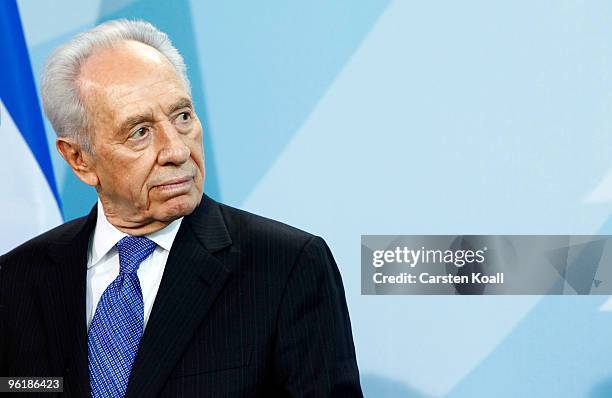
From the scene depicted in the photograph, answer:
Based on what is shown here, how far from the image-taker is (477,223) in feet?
7.34

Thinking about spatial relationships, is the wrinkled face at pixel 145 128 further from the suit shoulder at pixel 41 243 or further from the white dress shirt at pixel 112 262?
the suit shoulder at pixel 41 243

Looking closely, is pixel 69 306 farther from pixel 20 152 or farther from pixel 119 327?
pixel 20 152

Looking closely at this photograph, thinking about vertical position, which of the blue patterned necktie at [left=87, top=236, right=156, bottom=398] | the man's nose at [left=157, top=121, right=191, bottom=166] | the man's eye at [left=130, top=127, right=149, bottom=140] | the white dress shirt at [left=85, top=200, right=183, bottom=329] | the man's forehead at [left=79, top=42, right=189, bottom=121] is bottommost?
the blue patterned necktie at [left=87, top=236, right=156, bottom=398]

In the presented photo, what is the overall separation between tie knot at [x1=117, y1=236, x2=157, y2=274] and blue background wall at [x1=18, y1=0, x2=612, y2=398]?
2.07 ft

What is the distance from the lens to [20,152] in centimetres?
248

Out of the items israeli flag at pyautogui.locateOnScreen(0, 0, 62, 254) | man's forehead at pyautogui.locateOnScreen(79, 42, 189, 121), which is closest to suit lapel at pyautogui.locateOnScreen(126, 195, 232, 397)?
man's forehead at pyautogui.locateOnScreen(79, 42, 189, 121)

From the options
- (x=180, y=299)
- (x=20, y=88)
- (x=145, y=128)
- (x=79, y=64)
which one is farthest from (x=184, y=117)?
(x=20, y=88)

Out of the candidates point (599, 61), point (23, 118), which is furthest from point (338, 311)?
point (23, 118)

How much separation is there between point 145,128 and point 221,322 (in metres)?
0.35

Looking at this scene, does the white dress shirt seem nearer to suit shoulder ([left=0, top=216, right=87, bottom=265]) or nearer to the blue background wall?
suit shoulder ([left=0, top=216, right=87, bottom=265])

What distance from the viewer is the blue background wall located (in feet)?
7.19

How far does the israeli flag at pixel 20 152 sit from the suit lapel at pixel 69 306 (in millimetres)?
700

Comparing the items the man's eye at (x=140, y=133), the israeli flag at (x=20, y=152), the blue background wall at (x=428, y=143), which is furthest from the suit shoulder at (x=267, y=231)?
the israeli flag at (x=20, y=152)

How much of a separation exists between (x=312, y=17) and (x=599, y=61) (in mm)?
656
